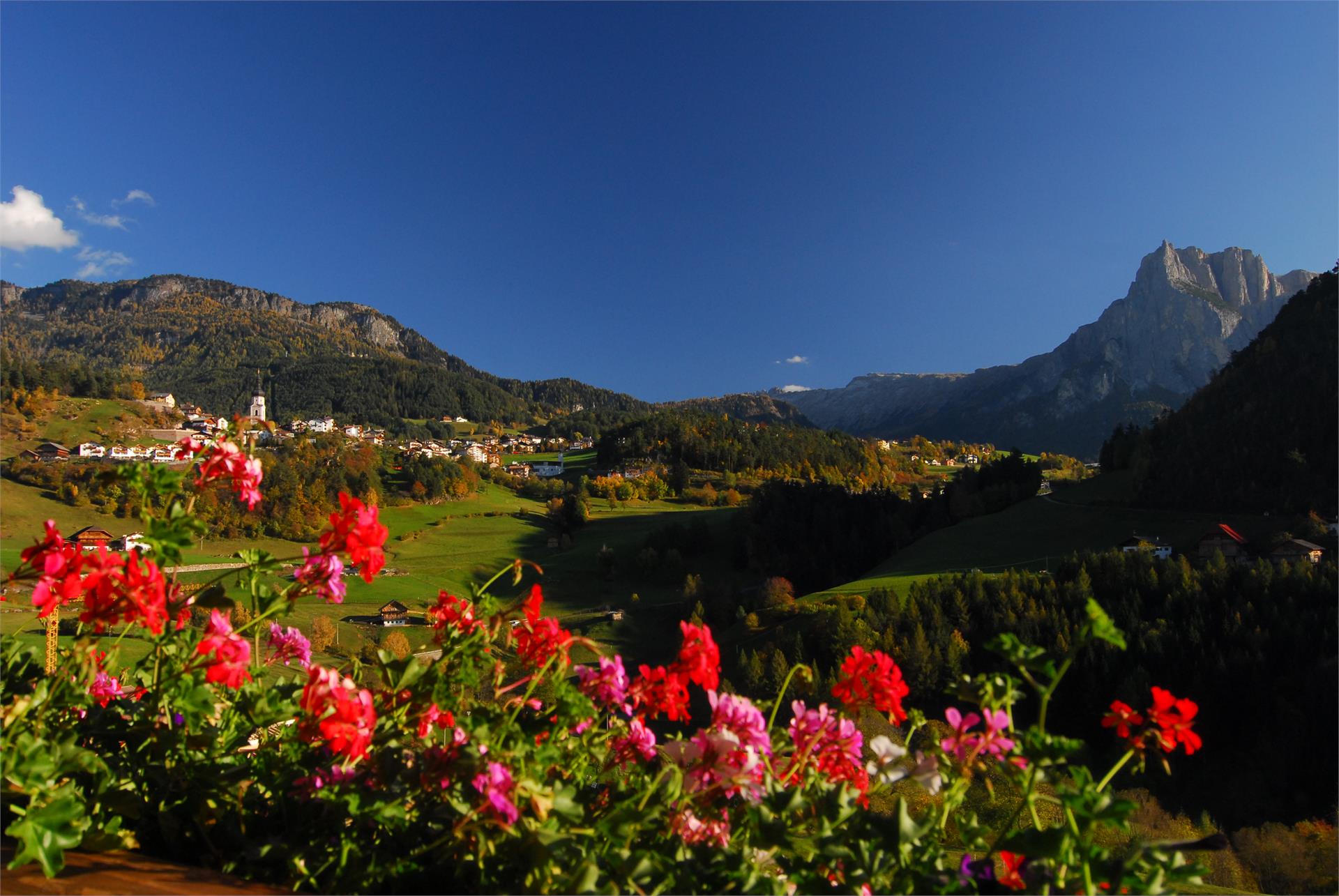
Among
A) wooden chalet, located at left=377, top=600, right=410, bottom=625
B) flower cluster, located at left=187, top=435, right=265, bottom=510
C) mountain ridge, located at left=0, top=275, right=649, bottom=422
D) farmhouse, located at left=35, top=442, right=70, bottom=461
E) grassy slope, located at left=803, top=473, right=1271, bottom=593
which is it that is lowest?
wooden chalet, located at left=377, top=600, right=410, bottom=625

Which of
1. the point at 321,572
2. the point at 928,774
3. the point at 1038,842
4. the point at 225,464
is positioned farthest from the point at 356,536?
the point at 1038,842

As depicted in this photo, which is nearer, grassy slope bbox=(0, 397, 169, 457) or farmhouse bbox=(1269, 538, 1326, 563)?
farmhouse bbox=(1269, 538, 1326, 563)

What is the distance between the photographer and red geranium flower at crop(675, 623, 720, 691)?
1.56 m

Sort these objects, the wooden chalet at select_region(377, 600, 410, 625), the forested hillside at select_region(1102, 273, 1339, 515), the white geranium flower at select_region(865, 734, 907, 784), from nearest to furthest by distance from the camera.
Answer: the white geranium flower at select_region(865, 734, 907, 784) < the wooden chalet at select_region(377, 600, 410, 625) < the forested hillside at select_region(1102, 273, 1339, 515)

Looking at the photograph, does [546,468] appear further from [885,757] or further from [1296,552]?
[885,757]

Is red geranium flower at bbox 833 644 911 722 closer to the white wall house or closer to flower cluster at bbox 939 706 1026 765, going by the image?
flower cluster at bbox 939 706 1026 765

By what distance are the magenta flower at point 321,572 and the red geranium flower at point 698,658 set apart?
75 centimetres

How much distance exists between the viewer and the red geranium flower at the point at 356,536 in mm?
1520

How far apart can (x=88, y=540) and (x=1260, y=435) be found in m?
70.2

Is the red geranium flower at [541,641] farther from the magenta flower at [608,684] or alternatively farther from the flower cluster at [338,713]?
the flower cluster at [338,713]

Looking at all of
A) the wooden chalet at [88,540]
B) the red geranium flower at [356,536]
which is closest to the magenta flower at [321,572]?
the red geranium flower at [356,536]

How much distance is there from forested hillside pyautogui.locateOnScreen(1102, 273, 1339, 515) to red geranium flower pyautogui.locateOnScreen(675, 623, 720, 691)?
192ft

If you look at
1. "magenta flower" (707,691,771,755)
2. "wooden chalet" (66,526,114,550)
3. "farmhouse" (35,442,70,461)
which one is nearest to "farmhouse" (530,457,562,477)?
"farmhouse" (35,442,70,461)

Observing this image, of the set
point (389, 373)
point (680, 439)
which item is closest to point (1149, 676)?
point (680, 439)
